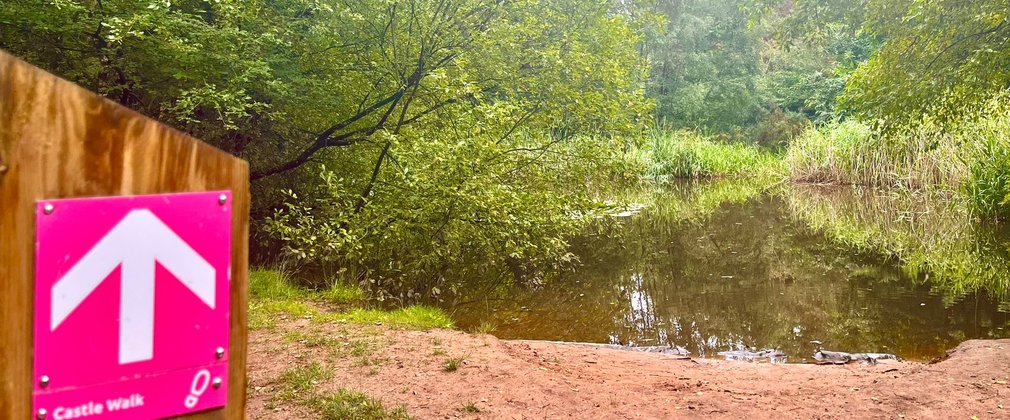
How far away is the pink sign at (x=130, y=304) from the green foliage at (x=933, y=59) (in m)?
7.18

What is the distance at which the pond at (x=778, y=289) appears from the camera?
7.18 meters

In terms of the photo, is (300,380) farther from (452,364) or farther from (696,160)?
(696,160)

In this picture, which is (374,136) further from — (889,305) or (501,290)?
(889,305)

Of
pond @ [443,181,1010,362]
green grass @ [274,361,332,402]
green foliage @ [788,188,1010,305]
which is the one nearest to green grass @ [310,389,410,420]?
green grass @ [274,361,332,402]

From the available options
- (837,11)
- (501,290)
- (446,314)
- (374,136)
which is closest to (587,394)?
(446,314)

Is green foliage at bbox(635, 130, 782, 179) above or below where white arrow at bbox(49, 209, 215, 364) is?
above

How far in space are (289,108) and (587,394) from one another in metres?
5.26

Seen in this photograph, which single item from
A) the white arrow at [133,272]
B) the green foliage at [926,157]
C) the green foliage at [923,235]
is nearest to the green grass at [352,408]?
the white arrow at [133,272]

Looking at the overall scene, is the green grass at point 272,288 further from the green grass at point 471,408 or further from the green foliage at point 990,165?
the green foliage at point 990,165

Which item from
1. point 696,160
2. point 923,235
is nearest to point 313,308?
point 923,235

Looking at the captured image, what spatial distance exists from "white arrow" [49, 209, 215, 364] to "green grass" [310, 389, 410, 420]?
8.69 feet

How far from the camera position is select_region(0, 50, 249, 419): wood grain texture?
100cm

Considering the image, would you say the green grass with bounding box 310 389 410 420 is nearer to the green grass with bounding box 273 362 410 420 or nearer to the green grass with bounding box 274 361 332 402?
the green grass with bounding box 273 362 410 420

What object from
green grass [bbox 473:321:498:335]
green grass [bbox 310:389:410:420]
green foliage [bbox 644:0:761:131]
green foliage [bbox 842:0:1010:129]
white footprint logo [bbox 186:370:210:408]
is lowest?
green grass [bbox 473:321:498:335]
